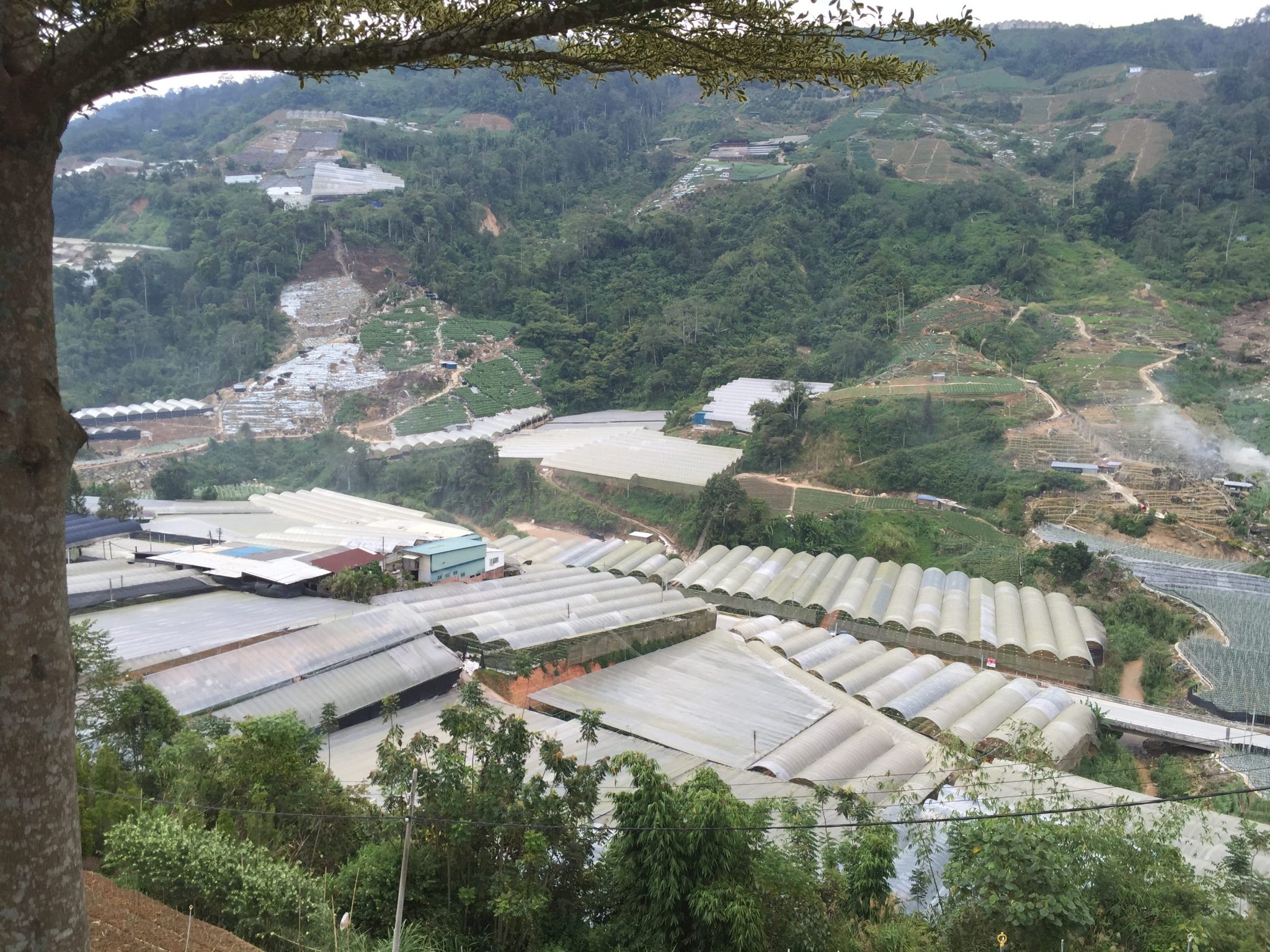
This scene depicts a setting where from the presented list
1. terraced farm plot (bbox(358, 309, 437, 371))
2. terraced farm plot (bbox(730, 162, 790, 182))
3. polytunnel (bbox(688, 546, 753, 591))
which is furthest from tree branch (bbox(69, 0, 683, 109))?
terraced farm plot (bbox(730, 162, 790, 182))

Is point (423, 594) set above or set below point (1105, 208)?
below

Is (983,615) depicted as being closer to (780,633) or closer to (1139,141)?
(780,633)

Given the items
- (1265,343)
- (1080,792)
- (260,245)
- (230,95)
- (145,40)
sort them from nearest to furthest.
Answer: (145,40)
(1080,792)
(1265,343)
(260,245)
(230,95)

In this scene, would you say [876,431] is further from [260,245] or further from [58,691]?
[260,245]

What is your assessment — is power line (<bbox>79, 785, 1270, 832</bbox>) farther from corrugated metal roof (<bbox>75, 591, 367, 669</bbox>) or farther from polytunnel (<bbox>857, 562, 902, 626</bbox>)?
polytunnel (<bbox>857, 562, 902, 626</bbox>)

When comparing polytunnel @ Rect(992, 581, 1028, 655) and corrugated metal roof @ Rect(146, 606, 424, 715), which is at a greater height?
corrugated metal roof @ Rect(146, 606, 424, 715)

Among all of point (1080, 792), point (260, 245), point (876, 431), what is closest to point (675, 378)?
point (876, 431)

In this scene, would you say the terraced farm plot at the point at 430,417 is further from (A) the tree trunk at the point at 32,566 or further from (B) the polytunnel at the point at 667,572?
(A) the tree trunk at the point at 32,566
